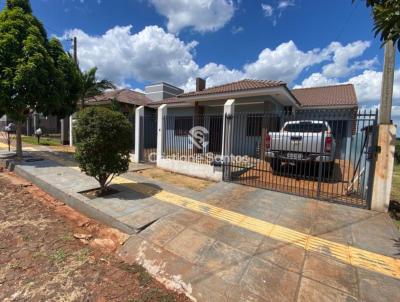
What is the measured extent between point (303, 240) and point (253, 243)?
3.02 ft

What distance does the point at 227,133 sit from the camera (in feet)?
23.2

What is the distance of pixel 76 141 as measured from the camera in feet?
17.0

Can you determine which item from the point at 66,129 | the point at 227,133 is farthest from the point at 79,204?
the point at 66,129

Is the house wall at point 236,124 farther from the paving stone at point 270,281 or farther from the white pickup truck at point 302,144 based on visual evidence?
the paving stone at point 270,281

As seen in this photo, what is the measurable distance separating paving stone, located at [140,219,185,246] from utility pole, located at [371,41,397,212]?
4.58m

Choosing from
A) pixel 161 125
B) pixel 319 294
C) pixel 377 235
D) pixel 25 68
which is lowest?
pixel 319 294

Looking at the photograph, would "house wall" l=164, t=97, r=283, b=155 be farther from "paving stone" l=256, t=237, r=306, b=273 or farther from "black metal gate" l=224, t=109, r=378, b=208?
"paving stone" l=256, t=237, r=306, b=273

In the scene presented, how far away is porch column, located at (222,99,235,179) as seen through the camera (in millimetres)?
6953

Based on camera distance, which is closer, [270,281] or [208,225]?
[270,281]

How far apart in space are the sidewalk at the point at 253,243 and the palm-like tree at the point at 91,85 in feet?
36.9

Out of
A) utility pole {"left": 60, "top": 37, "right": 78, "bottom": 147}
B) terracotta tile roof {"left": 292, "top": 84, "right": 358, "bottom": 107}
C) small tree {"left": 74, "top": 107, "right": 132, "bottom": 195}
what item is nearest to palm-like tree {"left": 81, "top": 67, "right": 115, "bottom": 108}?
utility pole {"left": 60, "top": 37, "right": 78, "bottom": 147}

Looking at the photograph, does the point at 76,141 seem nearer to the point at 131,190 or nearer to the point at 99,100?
the point at 131,190

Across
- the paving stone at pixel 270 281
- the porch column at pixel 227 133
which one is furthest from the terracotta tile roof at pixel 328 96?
the paving stone at pixel 270 281

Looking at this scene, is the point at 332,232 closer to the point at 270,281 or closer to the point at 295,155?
the point at 270,281
